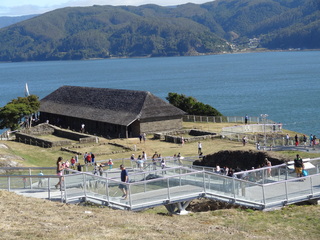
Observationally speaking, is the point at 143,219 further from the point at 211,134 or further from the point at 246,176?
the point at 211,134

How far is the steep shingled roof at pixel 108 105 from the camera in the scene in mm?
50719

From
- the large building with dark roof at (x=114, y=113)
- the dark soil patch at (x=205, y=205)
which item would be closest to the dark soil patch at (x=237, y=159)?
the dark soil patch at (x=205, y=205)

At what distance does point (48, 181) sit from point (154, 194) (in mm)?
3431

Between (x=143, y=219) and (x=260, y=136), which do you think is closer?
(x=143, y=219)

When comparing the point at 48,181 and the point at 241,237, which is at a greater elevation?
the point at 48,181

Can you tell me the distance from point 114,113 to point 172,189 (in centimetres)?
3431

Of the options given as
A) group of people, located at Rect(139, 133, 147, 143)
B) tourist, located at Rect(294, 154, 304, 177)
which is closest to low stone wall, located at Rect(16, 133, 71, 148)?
group of people, located at Rect(139, 133, 147, 143)

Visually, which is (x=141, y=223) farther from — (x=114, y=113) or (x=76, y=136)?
(x=114, y=113)

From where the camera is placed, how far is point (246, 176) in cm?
2106

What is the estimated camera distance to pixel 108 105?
181ft

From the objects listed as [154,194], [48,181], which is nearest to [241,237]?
[154,194]

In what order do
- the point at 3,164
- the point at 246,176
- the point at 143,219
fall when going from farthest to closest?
the point at 3,164 < the point at 246,176 < the point at 143,219

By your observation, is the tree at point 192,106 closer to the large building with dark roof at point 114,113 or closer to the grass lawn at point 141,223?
the large building with dark roof at point 114,113

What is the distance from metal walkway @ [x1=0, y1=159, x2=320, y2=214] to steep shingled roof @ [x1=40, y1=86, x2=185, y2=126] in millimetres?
29259
